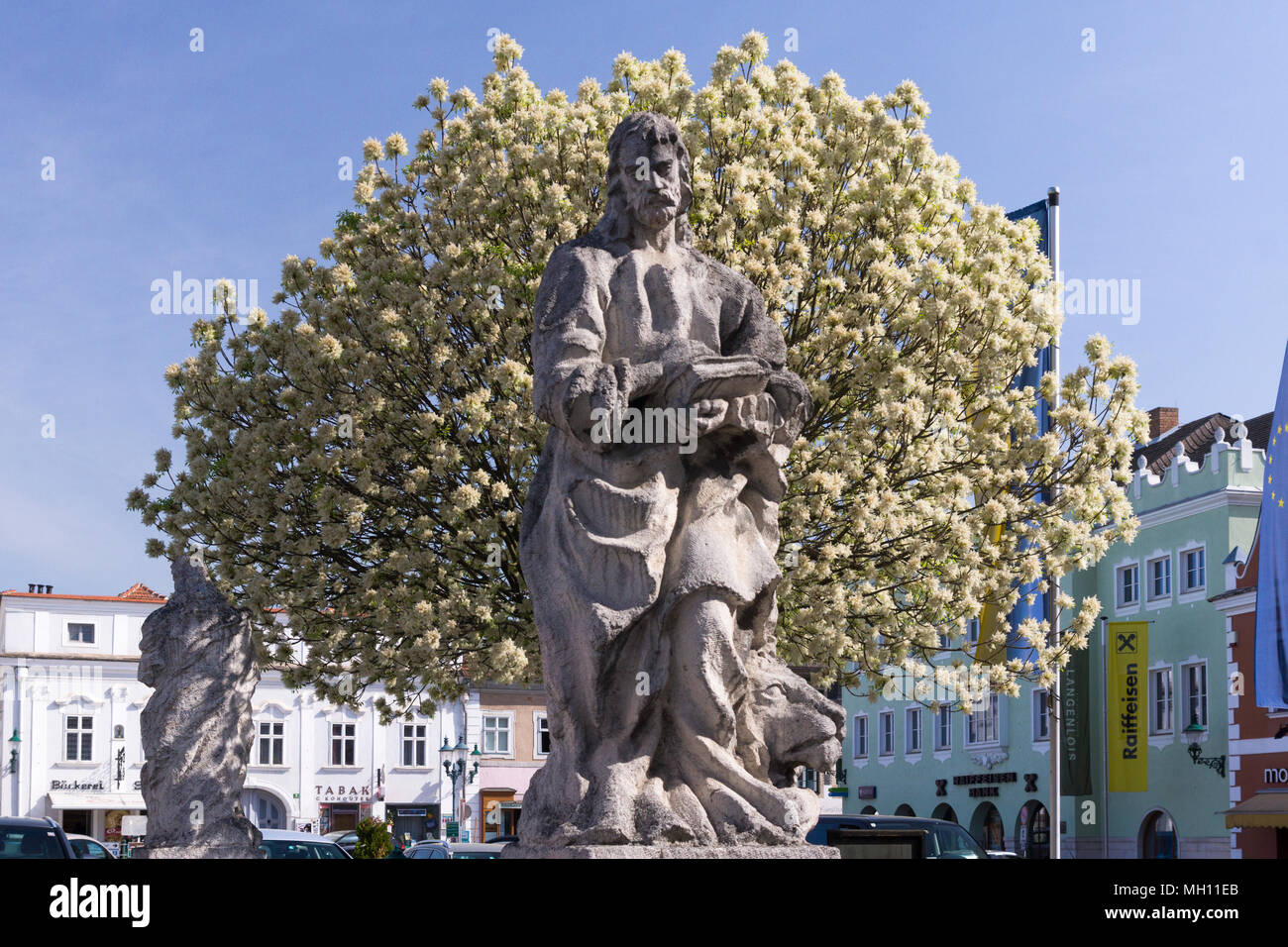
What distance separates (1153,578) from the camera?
41.9 meters

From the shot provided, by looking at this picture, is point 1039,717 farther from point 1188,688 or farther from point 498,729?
point 498,729

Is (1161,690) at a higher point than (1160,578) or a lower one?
lower

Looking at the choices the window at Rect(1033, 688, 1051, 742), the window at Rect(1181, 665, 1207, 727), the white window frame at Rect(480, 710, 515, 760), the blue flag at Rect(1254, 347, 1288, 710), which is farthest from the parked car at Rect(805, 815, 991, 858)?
the white window frame at Rect(480, 710, 515, 760)

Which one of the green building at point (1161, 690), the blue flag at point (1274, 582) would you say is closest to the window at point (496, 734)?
the green building at point (1161, 690)

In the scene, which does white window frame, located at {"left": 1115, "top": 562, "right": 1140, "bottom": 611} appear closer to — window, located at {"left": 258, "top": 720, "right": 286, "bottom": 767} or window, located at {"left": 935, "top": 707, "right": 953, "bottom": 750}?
window, located at {"left": 935, "top": 707, "right": 953, "bottom": 750}

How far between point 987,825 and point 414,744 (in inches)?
883

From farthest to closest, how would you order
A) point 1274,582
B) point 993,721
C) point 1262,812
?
point 993,721
point 1262,812
point 1274,582

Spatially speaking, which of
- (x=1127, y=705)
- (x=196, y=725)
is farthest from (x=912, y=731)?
(x=196, y=725)

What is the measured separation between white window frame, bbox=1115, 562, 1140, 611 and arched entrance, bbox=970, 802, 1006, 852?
900cm

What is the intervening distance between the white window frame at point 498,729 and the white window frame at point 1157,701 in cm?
2712
